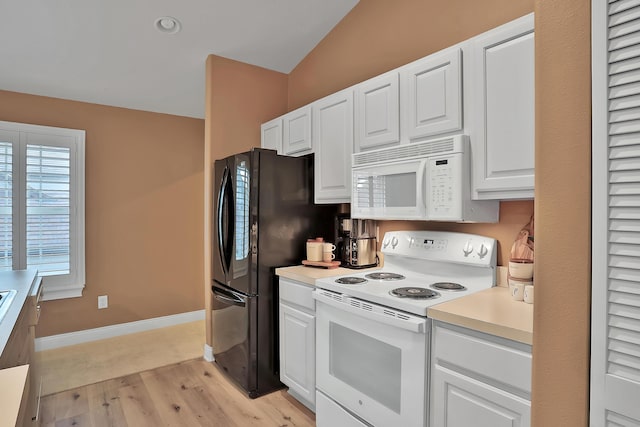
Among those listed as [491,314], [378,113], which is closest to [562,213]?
[491,314]

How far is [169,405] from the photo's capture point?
2428mm

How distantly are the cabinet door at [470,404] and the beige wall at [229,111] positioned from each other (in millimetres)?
2200

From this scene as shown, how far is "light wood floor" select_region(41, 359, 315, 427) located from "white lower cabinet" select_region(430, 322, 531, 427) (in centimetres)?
114

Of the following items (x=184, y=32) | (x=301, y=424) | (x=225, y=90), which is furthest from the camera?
(x=225, y=90)

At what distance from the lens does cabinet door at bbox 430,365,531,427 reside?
1243mm

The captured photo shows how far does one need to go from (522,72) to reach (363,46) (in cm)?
157

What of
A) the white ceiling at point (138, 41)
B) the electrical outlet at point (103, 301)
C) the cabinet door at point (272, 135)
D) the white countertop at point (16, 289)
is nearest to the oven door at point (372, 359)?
the white countertop at point (16, 289)

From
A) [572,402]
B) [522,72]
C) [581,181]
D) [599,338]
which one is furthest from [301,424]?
[522,72]

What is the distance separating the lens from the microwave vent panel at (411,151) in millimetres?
1740

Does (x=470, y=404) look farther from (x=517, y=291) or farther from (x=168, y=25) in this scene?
(x=168, y=25)

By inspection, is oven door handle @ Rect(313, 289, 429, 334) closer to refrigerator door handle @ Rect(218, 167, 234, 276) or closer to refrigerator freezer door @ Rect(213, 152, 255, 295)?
refrigerator freezer door @ Rect(213, 152, 255, 295)

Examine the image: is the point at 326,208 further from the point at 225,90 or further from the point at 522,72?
the point at 522,72

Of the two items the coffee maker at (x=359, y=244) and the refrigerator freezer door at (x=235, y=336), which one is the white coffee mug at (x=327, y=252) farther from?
the refrigerator freezer door at (x=235, y=336)

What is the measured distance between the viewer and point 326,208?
9.45 feet
